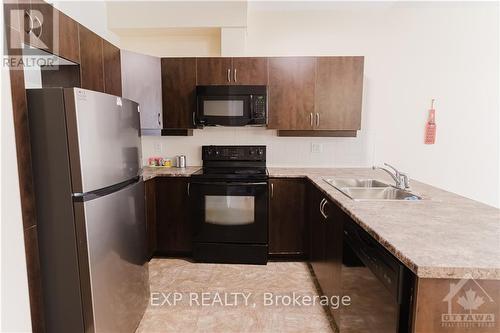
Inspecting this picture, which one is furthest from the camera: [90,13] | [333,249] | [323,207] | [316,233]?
[90,13]

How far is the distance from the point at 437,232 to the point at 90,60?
97.5 inches

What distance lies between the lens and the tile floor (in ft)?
5.94

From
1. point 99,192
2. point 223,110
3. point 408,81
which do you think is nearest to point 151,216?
point 223,110

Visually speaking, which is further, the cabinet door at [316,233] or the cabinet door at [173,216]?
the cabinet door at [173,216]

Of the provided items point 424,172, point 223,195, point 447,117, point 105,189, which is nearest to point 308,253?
point 223,195

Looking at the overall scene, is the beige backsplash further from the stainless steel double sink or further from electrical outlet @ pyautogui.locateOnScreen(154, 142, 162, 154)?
the stainless steel double sink

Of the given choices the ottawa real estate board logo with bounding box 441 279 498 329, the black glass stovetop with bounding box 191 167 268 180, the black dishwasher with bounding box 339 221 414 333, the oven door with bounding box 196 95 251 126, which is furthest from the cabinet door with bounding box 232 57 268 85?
the ottawa real estate board logo with bounding box 441 279 498 329

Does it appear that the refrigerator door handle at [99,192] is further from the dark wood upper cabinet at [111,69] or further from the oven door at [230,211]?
the dark wood upper cabinet at [111,69]

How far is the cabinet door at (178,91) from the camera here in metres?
2.73

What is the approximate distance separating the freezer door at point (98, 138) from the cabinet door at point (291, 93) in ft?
4.90

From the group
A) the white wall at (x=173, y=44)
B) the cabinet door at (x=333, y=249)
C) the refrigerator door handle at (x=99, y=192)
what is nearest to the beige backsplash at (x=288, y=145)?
the white wall at (x=173, y=44)

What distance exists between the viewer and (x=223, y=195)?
2.55 m

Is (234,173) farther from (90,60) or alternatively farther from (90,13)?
(90,13)

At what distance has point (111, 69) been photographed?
239 cm
